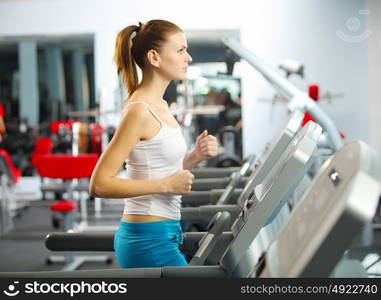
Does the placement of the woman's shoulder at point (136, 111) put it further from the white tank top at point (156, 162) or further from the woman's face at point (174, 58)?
the woman's face at point (174, 58)

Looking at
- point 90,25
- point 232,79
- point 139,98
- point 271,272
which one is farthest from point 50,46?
point 271,272

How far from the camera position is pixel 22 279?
1.32 m

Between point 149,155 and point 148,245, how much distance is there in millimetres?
196

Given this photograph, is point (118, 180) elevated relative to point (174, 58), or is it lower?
lower

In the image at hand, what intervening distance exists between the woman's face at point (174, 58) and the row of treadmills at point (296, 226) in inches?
11.4

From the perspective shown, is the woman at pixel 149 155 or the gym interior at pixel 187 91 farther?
the gym interior at pixel 187 91

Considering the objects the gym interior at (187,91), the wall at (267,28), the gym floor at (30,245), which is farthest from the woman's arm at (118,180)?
the wall at (267,28)

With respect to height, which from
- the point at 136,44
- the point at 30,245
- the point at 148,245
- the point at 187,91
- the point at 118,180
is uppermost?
the point at 136,44

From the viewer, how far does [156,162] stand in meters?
1.48

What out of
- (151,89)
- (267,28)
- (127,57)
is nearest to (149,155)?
(151,89)

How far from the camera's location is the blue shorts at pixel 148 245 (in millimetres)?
1483

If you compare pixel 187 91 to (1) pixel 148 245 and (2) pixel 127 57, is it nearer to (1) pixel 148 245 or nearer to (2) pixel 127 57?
(2) pixel 127 57

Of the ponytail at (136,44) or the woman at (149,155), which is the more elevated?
the ponytail at (136,44)

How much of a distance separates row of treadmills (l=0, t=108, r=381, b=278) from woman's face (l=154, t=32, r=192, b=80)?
11.4 inches
